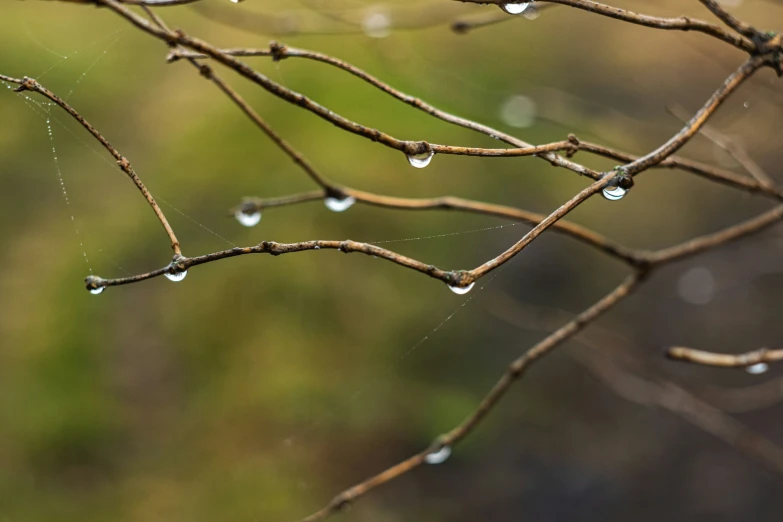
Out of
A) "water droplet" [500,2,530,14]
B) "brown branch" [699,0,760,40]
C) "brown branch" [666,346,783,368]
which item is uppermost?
"water droplet" [500,2,530,14]

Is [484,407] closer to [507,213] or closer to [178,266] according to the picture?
[507,213]

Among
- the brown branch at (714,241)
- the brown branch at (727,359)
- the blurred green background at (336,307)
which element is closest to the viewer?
the brown branch at (727,359)

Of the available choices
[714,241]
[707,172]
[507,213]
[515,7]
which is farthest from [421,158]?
[714,241]

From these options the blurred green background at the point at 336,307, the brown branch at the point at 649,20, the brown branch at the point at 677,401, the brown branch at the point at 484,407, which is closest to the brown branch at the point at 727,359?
the brown branch at the point at 484,407

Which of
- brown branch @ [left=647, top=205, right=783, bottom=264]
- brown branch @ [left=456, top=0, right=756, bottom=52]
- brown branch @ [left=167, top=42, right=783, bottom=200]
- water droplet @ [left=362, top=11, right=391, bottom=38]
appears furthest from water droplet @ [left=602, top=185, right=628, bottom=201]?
water droplet @ [left=362, top=11, right=391, bottom=38]

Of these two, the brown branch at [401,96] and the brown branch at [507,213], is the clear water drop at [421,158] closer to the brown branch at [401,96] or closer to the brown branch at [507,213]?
the brown branch at [401,96]

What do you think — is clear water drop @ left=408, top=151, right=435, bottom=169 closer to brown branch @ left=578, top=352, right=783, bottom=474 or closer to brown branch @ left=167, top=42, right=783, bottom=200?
brown branch @ left=167, top=42, right=783, bottom=200
